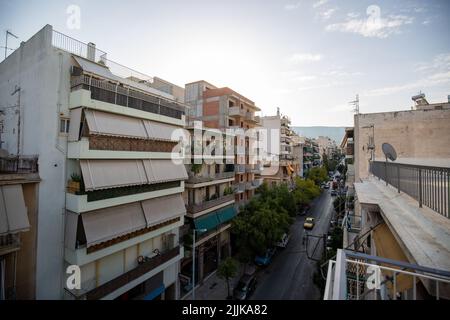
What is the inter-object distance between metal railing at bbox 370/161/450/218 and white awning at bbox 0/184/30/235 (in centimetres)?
1146

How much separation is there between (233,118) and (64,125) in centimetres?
1596

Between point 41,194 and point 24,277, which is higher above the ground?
point 41,194

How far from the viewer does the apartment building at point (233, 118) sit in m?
21.2

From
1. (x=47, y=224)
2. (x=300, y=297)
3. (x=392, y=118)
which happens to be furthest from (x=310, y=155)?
(x=47, y=224)

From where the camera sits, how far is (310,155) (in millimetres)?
56844

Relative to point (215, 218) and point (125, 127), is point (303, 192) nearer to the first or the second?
point (215, 218)

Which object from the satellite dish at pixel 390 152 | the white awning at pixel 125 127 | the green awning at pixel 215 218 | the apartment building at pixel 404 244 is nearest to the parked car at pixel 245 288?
the green awning at pixel 215 218

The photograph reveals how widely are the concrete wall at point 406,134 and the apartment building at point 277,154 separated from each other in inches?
526

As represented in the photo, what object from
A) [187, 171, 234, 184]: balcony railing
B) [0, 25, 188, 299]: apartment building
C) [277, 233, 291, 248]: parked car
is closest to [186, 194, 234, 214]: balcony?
[187, 171, 234, 184]: balcony railing

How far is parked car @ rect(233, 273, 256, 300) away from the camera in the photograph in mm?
13879

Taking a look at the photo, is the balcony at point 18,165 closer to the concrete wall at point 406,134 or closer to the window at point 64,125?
the window at point 64,125

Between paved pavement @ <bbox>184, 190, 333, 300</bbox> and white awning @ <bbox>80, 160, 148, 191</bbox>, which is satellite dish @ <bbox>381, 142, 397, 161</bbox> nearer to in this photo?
paved pavement @ <bbox>184, 190, 333, 300</bbox>

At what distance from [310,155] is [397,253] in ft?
186
